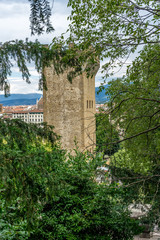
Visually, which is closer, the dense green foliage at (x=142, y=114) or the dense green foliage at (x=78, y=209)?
the dense green foliage at (x=78, y=209)

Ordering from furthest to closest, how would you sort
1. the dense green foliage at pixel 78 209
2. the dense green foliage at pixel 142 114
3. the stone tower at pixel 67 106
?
the stone tower at pixel 67 106
the dense green foliage at pixel 142 114
the dense green foliage at pixel 78 209

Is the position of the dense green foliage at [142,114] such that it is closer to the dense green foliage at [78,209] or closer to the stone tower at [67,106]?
the dense green foliage at [78,209]

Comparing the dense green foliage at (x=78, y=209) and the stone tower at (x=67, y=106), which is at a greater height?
the stone tower at (x=67, y=106)

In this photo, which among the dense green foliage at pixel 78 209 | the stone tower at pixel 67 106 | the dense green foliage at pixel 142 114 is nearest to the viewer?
the dense green foliage at pixel 78 209

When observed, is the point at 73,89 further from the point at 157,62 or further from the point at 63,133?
the point at 157,62

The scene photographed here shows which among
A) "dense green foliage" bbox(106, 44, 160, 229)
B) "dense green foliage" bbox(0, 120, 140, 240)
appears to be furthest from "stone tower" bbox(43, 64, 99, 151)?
"dense green foliage" bbox(0, 120, 140, 240)

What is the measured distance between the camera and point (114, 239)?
23.6 feet

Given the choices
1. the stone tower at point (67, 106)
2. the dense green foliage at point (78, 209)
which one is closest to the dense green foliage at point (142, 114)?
the dense green foliage at point (78, 209)

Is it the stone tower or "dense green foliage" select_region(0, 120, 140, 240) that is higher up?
the stone tower

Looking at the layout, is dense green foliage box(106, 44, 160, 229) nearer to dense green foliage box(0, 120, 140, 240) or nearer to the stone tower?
dense green foliage box(0, 120, 140, 240)

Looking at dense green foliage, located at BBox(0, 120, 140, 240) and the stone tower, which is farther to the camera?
the stone tower

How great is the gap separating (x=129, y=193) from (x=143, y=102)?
2279 millimetres

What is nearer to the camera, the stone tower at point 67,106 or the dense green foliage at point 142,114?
the dense green foliage at point 142,114

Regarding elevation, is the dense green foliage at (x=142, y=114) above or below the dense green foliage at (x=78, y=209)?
above
